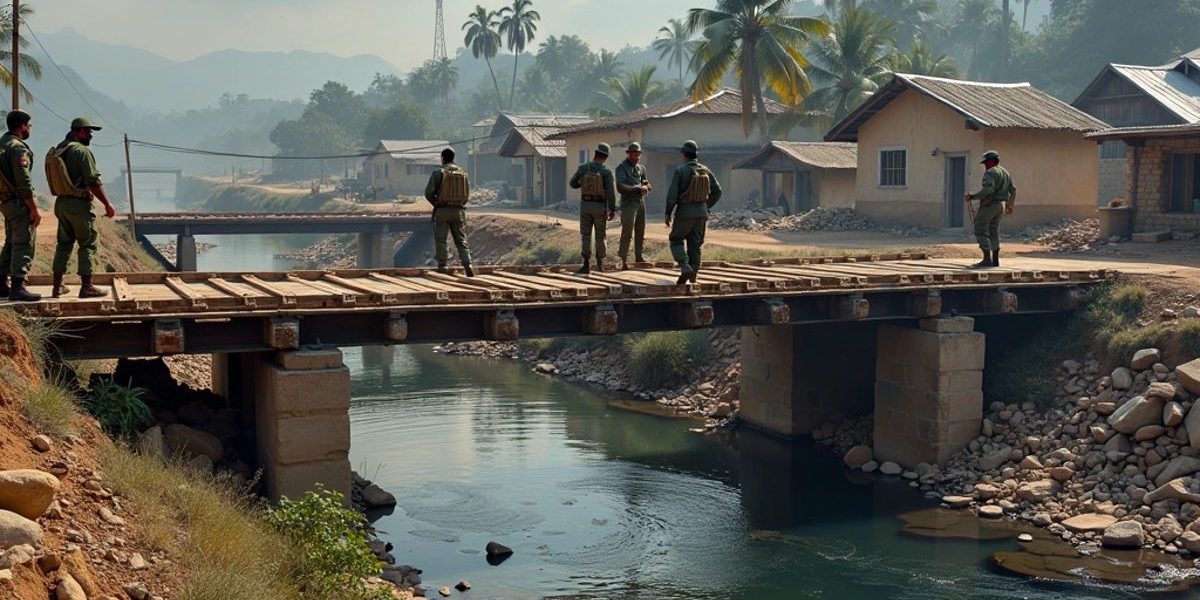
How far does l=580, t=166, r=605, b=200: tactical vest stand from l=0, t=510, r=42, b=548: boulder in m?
10.1

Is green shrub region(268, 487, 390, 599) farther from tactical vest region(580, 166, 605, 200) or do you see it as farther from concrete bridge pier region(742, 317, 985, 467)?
concrete bridge pier region(742, 317, 985, 467)

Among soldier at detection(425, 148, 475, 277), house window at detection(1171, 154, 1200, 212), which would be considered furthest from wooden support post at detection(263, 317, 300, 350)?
house window at detection(1171, 154, 1200, 212)

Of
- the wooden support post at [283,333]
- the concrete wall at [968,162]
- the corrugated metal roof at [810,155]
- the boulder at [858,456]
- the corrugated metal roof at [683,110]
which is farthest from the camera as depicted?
the corrugated metal roof at [683,110]

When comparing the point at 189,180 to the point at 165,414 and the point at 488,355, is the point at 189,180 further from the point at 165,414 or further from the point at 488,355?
the point at 165,414

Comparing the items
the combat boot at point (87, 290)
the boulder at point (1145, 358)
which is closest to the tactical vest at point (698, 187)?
the boulder at point (1145, 358)

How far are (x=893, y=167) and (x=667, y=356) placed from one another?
12.8 meters

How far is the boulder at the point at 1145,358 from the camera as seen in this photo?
727 inches

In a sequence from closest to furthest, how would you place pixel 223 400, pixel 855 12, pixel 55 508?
pixel 55 508, pixel 223 400, pixel 855 12

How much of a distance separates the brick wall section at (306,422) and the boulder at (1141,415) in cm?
1046

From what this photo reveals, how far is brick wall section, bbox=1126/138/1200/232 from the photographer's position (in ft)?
87.0

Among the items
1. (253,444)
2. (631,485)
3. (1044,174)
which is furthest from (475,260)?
(253,444)

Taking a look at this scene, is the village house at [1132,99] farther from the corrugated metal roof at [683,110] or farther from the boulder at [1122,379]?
the boulder at [1122,379]

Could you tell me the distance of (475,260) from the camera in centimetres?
4534

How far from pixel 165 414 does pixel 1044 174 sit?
79.4 ft
